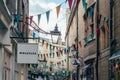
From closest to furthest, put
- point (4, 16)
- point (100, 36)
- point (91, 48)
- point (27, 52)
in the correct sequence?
point (4, 16) → point (27, 52) → point (100, 36) → point (91, 48)

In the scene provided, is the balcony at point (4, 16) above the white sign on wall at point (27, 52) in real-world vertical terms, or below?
above

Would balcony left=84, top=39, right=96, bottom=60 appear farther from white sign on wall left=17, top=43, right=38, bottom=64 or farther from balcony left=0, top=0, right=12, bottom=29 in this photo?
balcony left=0, top=0, right=12, bottom=29

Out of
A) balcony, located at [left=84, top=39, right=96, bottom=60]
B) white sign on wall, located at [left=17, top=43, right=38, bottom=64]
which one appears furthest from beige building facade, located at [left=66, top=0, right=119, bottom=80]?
Answer: white sign on wall, located at [left=17, top=43, right=38, bottom=64]

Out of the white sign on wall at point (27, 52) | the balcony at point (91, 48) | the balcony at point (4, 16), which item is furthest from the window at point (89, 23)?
the balcony at point (4, 16)

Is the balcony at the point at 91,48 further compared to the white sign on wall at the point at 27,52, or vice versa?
the balcony at the point at 91,48

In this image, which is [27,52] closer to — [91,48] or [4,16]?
[4,16]

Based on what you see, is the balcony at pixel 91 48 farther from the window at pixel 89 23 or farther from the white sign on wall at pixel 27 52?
the white sign on wall at pixel 27 52

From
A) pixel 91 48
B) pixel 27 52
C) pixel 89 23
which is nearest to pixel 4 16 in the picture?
Answer: pixel 27 52

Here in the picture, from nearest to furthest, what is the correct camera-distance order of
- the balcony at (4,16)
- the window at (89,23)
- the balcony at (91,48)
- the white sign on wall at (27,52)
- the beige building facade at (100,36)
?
1. the balcony at (4,16)
2. the white sign on wall at (27,52)
3. the beige building facade at (100,36)
4. the balcony at (91,48)
5. the window at (89,23)

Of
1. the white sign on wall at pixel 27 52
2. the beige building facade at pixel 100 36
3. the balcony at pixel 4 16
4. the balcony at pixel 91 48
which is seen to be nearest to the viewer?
the balcony at pixel 4 16

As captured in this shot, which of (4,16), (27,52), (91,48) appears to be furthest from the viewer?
(91,48)

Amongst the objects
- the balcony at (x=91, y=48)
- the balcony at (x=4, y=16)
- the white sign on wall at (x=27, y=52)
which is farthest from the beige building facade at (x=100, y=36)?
the balcony at (x=4, y=16)

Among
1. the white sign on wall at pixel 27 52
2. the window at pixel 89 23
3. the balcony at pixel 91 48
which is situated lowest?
the white sign on wall at pixel 27 52

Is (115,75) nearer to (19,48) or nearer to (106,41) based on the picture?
(106,41)
